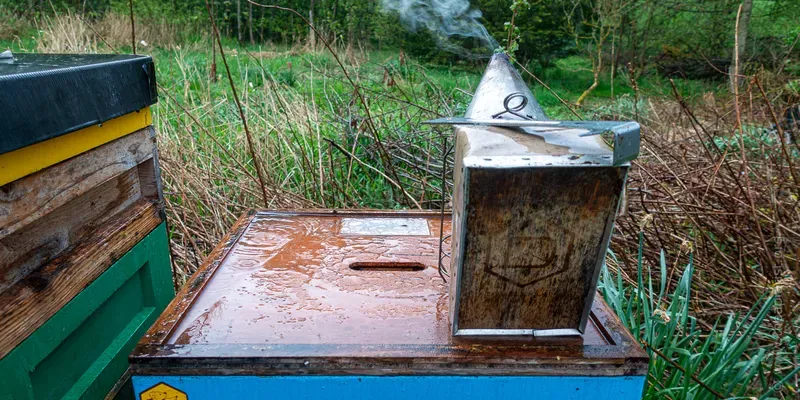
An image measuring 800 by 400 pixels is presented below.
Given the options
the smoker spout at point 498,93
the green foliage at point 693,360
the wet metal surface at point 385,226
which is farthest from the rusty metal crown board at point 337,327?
the green foliage at point 693,360

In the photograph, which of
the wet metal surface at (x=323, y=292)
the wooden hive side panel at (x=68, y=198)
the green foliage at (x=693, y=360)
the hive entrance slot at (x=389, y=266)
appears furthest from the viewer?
the green foliage at (x=693, y=360)

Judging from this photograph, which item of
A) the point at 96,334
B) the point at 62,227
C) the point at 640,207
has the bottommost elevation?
the point at 640,207

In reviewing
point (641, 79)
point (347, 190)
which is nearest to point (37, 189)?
point (347, 190)

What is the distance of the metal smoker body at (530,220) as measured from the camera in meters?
1.05

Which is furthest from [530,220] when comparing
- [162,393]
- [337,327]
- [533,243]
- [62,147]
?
[62,147]

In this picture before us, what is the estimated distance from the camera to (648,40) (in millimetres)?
12703

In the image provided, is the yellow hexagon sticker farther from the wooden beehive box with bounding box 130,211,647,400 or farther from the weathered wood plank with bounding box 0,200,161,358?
the weathered wood plank with bounding box 0,200,161,358

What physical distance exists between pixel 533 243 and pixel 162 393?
35.9 inches

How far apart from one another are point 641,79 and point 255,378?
13186mm

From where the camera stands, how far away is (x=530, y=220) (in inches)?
44.2

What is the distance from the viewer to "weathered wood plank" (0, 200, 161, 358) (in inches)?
45.5

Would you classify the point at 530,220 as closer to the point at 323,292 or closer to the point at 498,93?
the point at 498,93

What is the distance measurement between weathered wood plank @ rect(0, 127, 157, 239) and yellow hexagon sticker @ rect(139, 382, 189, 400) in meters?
0.46

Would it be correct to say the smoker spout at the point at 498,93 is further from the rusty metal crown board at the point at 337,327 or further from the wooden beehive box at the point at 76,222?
the wooden beehive box at the point at 76,222
